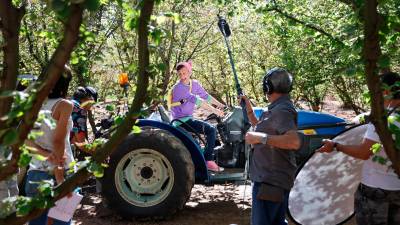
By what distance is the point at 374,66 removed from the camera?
5.94ft

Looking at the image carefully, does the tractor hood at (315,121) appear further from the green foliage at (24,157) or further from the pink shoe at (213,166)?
the green foliage at (24,157)

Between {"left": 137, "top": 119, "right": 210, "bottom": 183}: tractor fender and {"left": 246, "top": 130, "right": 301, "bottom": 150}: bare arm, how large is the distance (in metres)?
2.66

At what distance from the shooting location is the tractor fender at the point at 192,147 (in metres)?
6.64

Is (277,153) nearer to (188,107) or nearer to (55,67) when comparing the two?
(55,67)

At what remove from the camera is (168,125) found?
670 centimetres

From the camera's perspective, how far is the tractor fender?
6637 millimetres

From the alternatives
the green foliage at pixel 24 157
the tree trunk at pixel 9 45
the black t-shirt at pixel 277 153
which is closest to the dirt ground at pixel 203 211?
the black t-shirt at pixel 277 153

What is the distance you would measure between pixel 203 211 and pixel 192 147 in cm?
86

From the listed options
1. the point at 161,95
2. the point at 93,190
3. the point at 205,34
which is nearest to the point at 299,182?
the point at 161,95

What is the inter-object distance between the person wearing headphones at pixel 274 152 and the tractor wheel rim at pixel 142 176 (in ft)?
7.72

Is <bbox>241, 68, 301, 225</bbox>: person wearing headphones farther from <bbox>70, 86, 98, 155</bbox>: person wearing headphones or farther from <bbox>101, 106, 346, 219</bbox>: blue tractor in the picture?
<bbox>70, 86, 98, 155</bbox>: person wearing headphones

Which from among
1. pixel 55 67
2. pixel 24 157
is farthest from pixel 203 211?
pixel 55 67

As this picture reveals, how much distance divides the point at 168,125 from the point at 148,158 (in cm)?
47

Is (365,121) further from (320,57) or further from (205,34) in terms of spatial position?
(205,34)
